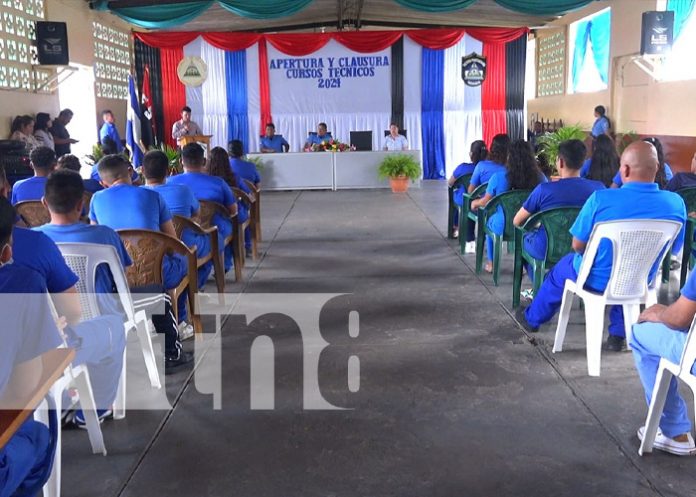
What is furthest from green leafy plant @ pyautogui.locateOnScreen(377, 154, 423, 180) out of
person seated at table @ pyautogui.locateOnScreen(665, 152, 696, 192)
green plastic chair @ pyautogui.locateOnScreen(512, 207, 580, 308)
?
green plastic chair @ pyautogui.locateOnScreen(512, 207, 580, 308)

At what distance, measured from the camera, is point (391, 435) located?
8.86ft

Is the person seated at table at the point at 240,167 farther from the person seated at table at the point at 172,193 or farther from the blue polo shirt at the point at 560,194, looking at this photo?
the blue polo shirt at the point at 560,194

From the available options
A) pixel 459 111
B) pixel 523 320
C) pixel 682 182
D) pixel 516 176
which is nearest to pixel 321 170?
pixel 459 111

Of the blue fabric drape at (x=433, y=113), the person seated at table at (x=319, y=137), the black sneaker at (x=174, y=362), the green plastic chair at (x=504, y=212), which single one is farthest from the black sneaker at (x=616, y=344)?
the blue fabric drape at (x=433, y=113)

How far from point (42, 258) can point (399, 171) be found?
9269 millimetres

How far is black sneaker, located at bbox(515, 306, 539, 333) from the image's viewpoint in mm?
3967

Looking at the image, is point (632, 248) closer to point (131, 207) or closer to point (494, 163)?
point (131, 207)

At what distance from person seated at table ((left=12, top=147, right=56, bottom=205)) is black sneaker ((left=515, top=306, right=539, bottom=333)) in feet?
10.7

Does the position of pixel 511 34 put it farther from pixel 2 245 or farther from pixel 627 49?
pixel 2 245

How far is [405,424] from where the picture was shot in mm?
2795

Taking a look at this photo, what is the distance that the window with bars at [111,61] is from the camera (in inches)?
495

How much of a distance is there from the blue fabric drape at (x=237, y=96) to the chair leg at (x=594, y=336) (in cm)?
1160

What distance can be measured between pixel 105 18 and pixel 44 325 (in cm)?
1259

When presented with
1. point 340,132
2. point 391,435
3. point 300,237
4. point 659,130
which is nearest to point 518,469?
point 391,435
